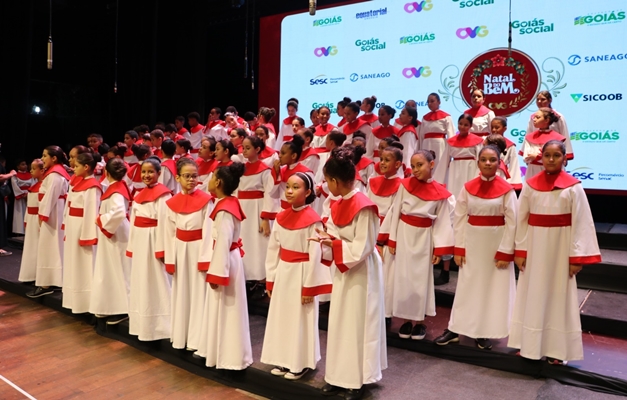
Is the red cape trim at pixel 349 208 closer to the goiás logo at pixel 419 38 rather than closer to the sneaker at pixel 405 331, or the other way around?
the sneaker at pixel 405 331

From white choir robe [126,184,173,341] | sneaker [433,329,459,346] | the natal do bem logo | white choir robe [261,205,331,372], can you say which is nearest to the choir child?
sneaker [433,329,459,346]

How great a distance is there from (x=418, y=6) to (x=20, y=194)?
743cm

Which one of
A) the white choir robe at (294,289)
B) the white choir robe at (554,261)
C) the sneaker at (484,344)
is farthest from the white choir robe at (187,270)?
the white choir robe at (554,261)

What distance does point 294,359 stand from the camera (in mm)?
3674

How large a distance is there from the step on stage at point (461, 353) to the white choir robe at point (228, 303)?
16 centimetres

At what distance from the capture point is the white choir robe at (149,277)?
4.60 m

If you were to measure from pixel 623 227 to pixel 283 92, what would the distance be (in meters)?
5.59

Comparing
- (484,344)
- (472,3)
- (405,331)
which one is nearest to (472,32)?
(472,3)

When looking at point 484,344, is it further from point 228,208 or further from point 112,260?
point 112,260

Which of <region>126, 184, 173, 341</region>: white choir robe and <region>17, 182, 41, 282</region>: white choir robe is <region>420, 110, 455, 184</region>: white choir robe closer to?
<region>126, 184, 173, 341</region>: white choir robe

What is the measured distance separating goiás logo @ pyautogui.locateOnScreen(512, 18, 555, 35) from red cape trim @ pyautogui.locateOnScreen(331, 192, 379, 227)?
472 cm

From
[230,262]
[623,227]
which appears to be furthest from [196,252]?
[623,227]

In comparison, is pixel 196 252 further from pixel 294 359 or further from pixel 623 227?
pixel 623 227

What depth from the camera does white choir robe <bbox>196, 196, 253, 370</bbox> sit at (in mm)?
3865
